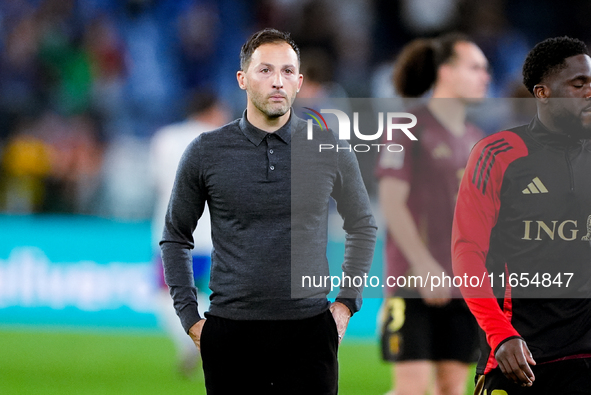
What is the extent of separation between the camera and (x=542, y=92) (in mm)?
3010

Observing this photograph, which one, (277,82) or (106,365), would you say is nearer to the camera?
(277,82)

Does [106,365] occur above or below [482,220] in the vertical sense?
below

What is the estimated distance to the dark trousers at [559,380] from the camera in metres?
2.92

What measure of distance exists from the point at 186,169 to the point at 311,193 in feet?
1.54

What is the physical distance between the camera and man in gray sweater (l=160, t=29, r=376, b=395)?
3133mm

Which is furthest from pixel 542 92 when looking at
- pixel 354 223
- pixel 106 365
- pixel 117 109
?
pixel 117 109

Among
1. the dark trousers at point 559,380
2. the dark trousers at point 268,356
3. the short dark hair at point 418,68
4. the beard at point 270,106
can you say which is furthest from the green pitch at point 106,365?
the beard at point 270,106

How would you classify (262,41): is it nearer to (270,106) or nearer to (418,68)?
(270,106)

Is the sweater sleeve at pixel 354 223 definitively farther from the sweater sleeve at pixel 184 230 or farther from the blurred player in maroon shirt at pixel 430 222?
the blurred player in maroon shirt at pixel 430 222

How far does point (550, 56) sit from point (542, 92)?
0.12 meters

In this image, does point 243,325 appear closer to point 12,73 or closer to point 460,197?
point 460,197

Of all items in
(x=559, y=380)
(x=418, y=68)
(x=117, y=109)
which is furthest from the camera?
(x=117, y=109)

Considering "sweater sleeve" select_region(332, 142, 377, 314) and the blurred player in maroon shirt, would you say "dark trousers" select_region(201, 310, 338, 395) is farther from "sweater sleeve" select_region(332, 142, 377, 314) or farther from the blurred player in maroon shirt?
the blurred player in maroon shirt

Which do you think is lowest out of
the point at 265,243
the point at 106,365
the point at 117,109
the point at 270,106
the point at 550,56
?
the point at 106,365
